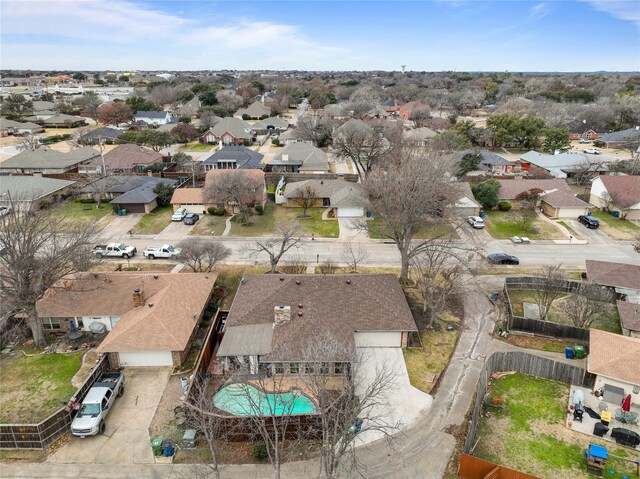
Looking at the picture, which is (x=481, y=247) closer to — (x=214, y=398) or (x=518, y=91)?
(x=214, y=398)

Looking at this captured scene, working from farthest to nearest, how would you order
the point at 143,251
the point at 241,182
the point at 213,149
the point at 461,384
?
the point at 213,149
the point at 241,182
the point at 143,251
the point at 461,384

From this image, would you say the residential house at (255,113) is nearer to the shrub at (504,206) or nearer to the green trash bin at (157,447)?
the shrub at (504,206)

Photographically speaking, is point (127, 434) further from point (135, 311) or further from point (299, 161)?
point (299, 161)

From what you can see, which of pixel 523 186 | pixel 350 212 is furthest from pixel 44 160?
pixel 523 186

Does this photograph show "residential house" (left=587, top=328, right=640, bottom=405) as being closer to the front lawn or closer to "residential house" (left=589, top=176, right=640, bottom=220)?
the front lawn

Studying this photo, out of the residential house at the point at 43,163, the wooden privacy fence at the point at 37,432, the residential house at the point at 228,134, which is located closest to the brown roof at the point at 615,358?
the wooden privacy fence at the point at 37,432

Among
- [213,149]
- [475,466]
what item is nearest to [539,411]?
[475,466]
